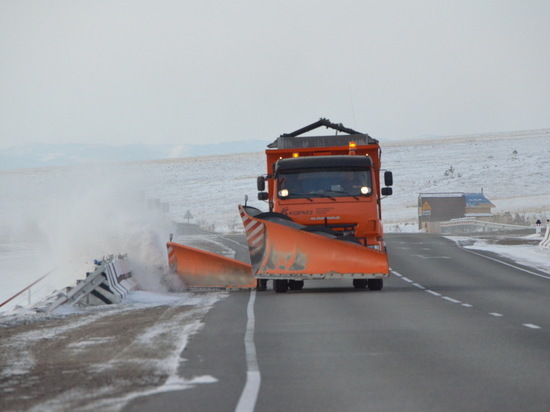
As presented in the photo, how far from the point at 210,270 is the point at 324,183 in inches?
127

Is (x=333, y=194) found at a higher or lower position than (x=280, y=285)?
higher

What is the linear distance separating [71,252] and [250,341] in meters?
20.8

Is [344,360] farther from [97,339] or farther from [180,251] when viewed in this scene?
[180,251]

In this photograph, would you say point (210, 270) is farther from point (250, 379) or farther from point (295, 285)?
point (250, 379)

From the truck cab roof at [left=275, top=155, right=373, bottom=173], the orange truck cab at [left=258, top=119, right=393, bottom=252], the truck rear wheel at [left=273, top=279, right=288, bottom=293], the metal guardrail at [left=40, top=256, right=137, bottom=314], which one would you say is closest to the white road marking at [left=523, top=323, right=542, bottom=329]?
the orange truck cab at [left=258, top=119, right=393, bottom=252]

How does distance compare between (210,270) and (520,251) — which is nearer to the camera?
(210,270)

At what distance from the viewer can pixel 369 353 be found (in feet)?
37.4

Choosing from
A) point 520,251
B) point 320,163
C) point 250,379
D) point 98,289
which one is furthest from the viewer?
point 520,251

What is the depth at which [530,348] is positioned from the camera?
1170cm

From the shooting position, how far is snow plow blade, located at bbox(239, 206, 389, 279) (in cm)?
2091

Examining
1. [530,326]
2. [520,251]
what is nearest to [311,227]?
[530,326]

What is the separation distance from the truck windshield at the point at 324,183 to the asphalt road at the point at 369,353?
212cm

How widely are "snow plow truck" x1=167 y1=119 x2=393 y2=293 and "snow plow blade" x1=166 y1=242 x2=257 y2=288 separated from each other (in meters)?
0.02

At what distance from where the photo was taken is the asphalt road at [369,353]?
27.0 feet
